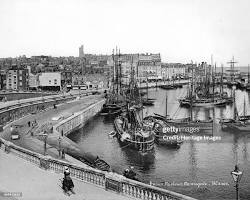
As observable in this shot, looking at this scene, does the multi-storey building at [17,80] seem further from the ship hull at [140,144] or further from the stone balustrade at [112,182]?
the stone balustrade at [112,182]

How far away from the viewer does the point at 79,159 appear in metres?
33.7

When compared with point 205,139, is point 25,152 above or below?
above

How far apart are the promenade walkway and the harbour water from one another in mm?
11660

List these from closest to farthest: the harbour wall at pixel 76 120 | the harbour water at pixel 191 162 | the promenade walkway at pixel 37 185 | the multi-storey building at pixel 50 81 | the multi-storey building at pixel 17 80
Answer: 1. the promenade walkway at pixel 37 185
2. the harbour water at pixel 191 162
3. the harbour wall at pixel 76 120
4. the multi-storey building at pixel 17 80
5. the multi-storey building at pixel 50 81

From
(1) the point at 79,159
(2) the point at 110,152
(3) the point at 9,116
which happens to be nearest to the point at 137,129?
(2) the point at 110,152

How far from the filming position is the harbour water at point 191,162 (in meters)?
29.3

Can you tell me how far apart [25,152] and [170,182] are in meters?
13.0

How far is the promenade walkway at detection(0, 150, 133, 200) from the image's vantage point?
16.2 m

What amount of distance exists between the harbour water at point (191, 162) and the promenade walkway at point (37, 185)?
459 inches

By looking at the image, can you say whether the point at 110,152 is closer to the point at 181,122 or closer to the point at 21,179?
the point at 181,122

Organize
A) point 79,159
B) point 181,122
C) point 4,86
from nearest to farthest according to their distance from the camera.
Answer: point 79,159, point 181,122, point 4,86

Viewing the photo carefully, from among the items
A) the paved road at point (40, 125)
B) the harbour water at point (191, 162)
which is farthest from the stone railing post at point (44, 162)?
the harbour water at point (191, 162)
